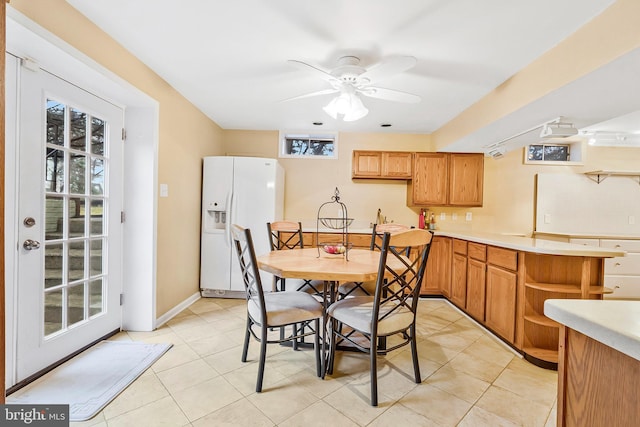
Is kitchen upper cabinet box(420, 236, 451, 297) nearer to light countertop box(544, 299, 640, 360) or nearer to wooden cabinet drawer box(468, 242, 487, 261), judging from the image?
wooden cabinet drawer box(468, 242, 487, 261)

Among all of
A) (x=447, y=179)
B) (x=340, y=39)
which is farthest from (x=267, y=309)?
(x=447, y=179)

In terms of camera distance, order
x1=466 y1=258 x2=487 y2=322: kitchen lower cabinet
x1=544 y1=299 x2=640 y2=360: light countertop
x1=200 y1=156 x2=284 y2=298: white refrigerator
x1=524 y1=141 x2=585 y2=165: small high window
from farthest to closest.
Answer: x1=524 y1=141 x2=585 y2=165: small high window, x1=200 y1=156 x2=284 y2=298: white refrigerator, x1=466 y1=258 x2=487 y2=322: kitchen lower cabinet, x1=544 y1=299 x2=640 y2=360: light countertop

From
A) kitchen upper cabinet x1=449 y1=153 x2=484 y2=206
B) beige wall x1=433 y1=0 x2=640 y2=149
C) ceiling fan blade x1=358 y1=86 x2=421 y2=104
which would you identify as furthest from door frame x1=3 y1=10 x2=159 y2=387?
kitchen upper cabinet x1=449 y1=153 x2=484 y2=206

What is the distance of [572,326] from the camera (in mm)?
658

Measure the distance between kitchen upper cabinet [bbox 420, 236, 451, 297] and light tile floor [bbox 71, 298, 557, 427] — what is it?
47.1 inches

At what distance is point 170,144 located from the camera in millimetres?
2850

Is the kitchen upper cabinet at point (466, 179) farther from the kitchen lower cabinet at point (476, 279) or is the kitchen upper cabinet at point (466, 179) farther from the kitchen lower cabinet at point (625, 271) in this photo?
the kitchen lower cabinet at point (625, 271)

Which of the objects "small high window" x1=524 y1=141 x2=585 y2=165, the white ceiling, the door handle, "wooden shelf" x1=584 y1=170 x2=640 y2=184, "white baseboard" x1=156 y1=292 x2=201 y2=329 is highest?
the white ceiling

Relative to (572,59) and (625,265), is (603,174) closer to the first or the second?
(625,265)

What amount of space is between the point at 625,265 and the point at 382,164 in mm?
3461

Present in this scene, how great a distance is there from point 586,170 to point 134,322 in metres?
6.10

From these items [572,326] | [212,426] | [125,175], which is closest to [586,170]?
[572,326]

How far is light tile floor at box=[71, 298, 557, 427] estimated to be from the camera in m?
1.58

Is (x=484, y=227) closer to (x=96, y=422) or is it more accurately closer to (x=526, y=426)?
(x=526, y=426)
